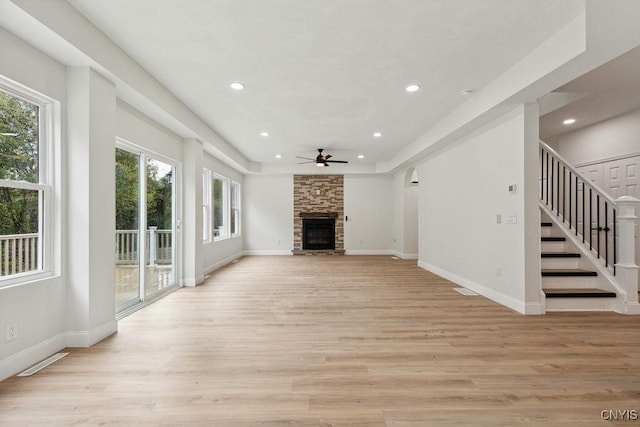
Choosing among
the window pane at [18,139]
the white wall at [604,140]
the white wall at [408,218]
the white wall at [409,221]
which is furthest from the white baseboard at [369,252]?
the window pane at [18,139]

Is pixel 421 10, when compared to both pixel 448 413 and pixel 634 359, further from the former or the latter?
pixel 634 359

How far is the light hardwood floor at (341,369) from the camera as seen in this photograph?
5.96ft

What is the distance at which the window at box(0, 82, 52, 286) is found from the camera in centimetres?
232

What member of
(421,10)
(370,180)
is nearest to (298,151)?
(370,180)

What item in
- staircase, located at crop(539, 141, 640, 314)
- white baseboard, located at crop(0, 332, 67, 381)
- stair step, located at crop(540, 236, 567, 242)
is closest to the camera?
white baseboard, located at crop(0, 332, 67, 381)

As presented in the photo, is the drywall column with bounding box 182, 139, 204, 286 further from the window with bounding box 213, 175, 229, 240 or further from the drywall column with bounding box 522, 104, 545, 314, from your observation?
the drywall column with bounding box 522, 104, 545, 314

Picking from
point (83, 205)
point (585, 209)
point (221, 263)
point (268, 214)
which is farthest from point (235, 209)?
point (585, 209)

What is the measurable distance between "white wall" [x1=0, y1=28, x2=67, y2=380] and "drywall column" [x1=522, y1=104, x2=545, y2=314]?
4.85 metres

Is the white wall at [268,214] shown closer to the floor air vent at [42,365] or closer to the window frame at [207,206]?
the window frame at [207,206]

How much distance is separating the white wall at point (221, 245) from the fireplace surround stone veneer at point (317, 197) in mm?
1662

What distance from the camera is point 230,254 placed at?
26.5 feet

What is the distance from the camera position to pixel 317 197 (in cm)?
958
